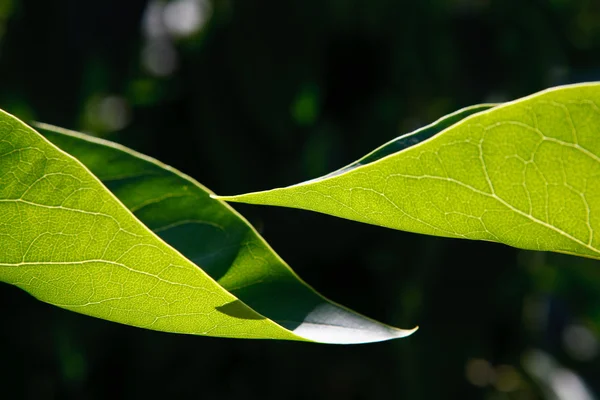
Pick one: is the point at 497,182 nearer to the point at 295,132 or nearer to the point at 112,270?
the point at 112,270

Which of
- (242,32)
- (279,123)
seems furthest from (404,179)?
(242,32)

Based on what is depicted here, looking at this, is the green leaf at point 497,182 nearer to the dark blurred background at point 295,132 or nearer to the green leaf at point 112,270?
the green leaf at point 112,270

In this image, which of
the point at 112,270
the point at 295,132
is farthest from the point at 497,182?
the point at 295,132

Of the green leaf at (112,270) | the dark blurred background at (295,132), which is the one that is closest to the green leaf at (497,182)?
the green leaf at (112,270)

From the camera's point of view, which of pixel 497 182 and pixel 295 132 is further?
pixel 295 132

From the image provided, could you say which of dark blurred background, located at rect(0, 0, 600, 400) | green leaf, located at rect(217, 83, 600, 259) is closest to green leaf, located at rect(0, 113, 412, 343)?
green leaf, located at rect(217, 83, 600, 259)

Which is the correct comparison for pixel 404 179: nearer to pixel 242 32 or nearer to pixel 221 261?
pixel 221 261

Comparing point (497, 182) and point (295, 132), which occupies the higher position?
point (497, 182)
